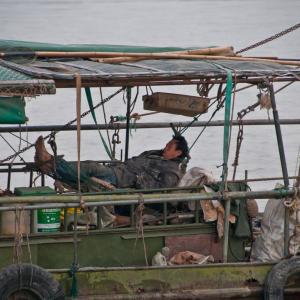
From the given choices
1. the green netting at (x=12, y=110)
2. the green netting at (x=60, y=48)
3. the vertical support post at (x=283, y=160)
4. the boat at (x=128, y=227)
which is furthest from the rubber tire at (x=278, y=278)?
the green netting at (x=12, y=110)

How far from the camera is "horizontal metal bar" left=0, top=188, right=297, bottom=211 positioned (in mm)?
11188

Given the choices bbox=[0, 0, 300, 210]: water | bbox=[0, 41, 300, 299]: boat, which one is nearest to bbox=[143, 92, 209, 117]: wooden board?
bbox=[0, 41, 300, 299]: boat

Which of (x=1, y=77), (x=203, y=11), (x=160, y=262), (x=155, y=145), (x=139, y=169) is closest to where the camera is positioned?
(x=1, y=77)

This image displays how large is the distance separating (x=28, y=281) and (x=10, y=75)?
A: 1784 mm

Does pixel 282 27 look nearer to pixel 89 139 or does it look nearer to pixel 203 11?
pixel 203 11

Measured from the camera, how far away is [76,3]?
221 feet

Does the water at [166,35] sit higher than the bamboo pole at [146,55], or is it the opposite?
the water at [166,35]

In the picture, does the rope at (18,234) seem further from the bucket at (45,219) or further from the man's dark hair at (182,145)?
the man's dark hair at (182,145)

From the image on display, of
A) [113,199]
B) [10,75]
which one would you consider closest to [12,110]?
[10,75]

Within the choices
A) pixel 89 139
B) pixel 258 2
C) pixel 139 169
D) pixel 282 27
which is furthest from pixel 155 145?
pixel 258 2

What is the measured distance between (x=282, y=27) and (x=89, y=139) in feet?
72.6

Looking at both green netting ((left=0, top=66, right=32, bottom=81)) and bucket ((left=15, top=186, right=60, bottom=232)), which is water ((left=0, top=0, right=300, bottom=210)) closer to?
green netting ((left=0, top=66, right=32, bottom=81))

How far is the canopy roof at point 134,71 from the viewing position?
11.3m

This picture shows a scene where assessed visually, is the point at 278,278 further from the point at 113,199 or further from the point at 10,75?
the point at 10,75
